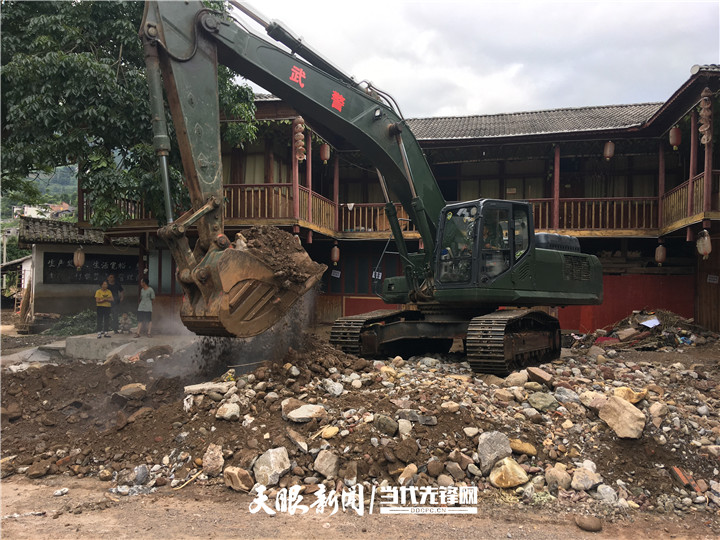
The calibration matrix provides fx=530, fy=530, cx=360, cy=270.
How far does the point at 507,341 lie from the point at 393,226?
271cm

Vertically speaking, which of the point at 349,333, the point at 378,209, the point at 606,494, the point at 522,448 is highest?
the point at 378,209

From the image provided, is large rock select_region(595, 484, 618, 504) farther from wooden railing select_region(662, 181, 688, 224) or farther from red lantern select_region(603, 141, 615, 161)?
red lantern select_region(603, 141, 615, 161)

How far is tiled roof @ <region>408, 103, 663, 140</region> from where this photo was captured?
1441cm

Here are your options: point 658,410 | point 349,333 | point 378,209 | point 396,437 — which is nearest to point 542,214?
point 378,209

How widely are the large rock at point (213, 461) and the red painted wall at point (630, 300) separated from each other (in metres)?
11.8

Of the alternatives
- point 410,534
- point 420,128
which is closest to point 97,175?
point 410,534

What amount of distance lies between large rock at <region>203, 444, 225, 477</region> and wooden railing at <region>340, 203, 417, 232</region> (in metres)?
11.2

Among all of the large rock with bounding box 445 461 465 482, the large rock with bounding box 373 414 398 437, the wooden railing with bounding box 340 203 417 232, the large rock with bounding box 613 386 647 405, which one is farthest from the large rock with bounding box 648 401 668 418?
the wooden railing with bounding box 340 203 417 232

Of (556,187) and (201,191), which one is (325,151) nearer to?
(556,187)

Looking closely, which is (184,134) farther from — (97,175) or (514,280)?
(97,175)

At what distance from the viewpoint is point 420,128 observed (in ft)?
55.7

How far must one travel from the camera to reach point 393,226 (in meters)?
8.70

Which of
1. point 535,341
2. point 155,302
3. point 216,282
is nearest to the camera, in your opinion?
point 216,282

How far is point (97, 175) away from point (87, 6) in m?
3.36
